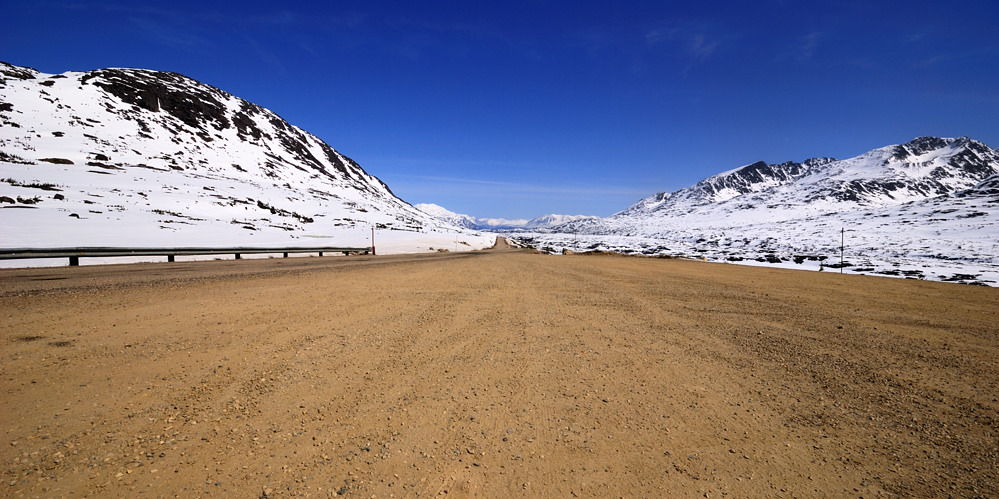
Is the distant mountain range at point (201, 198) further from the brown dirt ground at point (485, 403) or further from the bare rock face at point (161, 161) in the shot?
the brown dirt ground at point (485, 403)

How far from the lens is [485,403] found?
4.55 metres

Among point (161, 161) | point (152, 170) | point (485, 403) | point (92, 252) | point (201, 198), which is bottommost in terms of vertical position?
point (485, 403)

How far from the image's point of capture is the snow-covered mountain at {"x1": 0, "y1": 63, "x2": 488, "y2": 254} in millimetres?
37156

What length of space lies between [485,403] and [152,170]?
109 m

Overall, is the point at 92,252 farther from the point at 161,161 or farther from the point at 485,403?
the point at 161,161

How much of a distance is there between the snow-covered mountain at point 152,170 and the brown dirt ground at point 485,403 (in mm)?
32255

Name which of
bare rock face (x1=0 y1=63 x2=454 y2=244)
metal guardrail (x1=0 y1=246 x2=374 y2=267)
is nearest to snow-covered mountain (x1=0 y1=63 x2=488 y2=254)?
bare rock face (x1=0 y1=63 x2=454 y2=244)

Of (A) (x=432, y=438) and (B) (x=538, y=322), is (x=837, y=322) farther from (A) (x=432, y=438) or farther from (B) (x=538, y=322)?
(A) (x=432, y=438)

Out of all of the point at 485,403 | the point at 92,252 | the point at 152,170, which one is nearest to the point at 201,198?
the point at 152,170

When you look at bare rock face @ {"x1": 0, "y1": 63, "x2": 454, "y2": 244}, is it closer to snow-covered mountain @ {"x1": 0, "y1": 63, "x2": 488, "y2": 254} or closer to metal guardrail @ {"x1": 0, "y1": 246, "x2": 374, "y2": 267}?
snow-covered mountain @ {"x1": 0, "y1": 63, "x2": 488, "y2": 254}

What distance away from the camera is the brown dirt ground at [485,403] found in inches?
127

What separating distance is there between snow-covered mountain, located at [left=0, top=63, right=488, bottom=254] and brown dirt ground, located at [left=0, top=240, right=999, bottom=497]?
3225 centimetres

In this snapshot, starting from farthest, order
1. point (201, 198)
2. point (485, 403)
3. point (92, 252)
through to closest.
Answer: point (201, 198)
point (92, 252)
point (485, 403)

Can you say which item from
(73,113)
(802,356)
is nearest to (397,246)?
(802,356)
